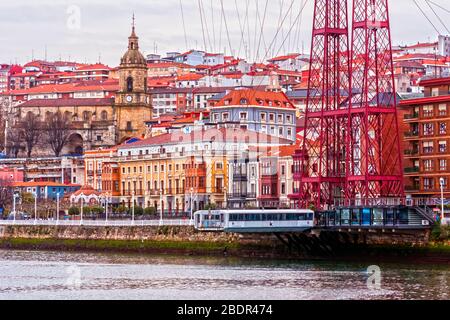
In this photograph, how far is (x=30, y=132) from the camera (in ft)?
614

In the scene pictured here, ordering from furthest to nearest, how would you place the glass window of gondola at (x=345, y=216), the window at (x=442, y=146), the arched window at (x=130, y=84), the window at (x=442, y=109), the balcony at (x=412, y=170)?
the arched window at (x=130, y=84) → the balcony at (x=412, y=170) → the window at (x=442, y=146) → the window at (x=442, y=109) → the glass window of gondola at (x=345, y=216)

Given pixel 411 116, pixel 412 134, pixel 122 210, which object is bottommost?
pixel 122 210

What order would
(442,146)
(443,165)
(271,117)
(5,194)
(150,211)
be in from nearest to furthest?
(442,146)
(443,165)
(150,211)
(5,194)
(271,117)

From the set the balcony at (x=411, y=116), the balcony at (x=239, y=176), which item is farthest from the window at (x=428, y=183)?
the balcony at (x=239, y=176)

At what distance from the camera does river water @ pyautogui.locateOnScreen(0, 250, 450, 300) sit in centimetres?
5691

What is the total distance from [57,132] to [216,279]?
121 meters

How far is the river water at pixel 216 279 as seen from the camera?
56.9 m

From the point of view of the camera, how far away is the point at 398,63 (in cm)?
18200

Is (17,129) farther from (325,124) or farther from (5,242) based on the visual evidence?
(325,124)

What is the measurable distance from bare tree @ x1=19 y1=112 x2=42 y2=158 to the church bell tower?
12636 millimetres

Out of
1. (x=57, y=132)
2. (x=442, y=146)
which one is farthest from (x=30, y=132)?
(x=442, y=146)

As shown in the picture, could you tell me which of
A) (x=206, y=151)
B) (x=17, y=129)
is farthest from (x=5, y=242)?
(x=17, y=129)

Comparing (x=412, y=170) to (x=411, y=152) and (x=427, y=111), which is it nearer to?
(x=411, y=152)

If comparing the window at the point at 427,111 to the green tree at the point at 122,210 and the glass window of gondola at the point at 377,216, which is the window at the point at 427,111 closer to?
the glass window of gondola at the point at 377,216
